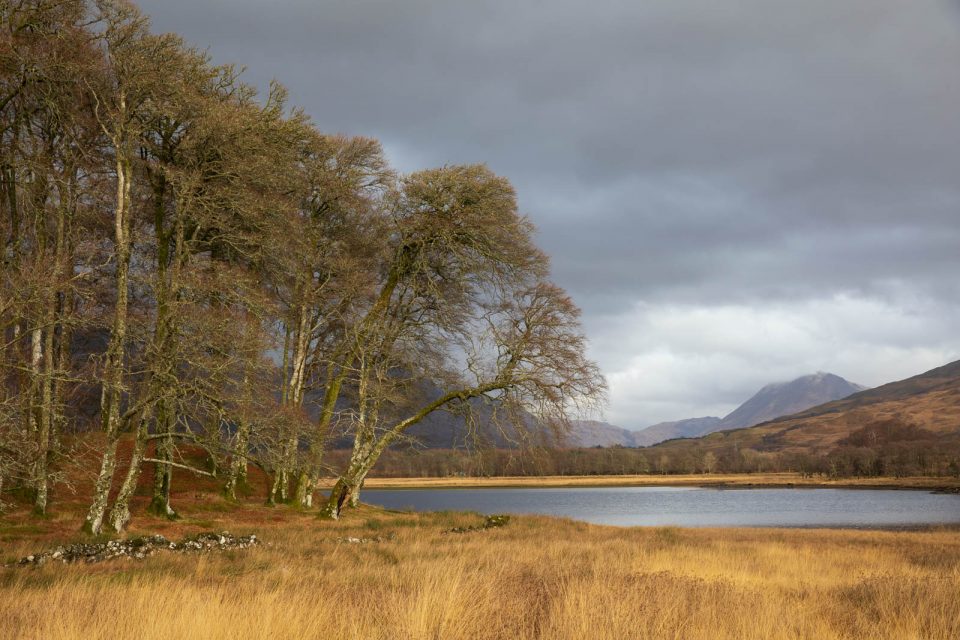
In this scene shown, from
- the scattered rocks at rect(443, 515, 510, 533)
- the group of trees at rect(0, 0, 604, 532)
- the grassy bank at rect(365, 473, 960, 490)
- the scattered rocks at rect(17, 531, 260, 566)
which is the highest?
the group of trees at rect(0, 0, 604, 532)

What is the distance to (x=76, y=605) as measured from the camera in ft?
24.7

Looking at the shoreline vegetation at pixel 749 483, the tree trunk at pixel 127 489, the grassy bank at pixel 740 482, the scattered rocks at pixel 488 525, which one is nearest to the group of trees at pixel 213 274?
the tree trunk at pixel 127 489

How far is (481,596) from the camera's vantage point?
8.01 m

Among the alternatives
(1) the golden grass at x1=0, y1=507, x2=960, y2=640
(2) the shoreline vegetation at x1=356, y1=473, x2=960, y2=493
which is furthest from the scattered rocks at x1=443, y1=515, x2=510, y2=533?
(2) the shoreline vegetation at x1=356, y1=473, x2=960, y2=493

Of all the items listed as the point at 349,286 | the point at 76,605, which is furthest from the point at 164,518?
the point at 76,605

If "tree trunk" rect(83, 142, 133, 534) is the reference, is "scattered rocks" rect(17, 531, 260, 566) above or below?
below

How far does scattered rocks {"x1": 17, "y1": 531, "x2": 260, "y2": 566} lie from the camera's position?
13062 millimetres

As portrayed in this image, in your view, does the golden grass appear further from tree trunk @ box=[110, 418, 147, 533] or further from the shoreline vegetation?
the shoreline vegetation

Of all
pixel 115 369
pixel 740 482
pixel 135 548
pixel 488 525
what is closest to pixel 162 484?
pixel 115 369

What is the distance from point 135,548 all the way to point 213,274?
8.75 meters

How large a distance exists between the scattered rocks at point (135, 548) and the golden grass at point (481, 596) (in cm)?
81

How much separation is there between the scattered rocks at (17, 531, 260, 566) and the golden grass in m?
0.81

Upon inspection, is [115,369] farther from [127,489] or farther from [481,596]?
[481,596]

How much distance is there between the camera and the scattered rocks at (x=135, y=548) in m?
13.1
